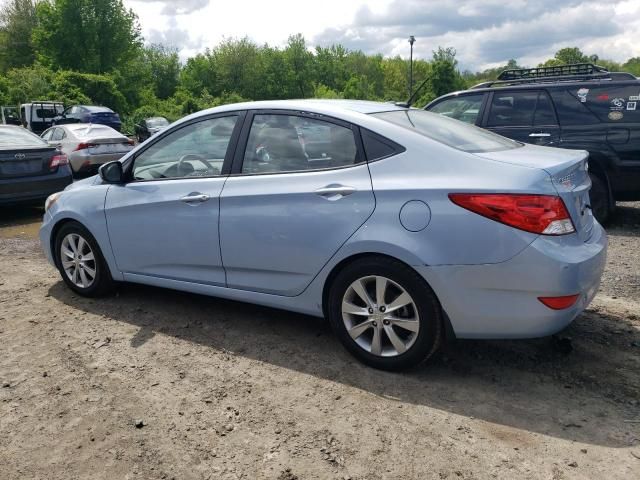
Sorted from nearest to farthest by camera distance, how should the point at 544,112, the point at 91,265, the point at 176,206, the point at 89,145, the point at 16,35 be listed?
the point at 176,206, the point at 91,265, the point at 544,112, the point at 89,145, the point at 16,35

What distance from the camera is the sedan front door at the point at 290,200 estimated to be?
3484mm

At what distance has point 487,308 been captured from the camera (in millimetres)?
3131

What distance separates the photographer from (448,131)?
3799mm

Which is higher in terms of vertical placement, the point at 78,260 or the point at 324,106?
the point at 324,106

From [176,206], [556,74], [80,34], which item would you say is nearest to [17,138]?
[176,206]

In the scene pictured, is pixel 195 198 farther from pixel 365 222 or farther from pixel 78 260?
pixel 78 260

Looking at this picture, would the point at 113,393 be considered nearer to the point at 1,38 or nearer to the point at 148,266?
the point at 148,266

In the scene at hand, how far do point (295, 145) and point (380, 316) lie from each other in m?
1.29

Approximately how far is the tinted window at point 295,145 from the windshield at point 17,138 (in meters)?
6.12

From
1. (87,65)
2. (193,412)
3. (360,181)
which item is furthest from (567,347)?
(87,65)

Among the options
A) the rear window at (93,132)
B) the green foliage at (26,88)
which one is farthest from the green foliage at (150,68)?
the rear window at (93,132)

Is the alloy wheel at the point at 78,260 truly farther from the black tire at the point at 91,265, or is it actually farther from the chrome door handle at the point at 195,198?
the chrome door handle at the point at 195,198

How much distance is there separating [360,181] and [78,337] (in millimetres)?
2381

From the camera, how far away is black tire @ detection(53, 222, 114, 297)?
4.80 m
